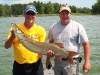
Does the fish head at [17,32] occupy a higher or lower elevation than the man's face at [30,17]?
lower

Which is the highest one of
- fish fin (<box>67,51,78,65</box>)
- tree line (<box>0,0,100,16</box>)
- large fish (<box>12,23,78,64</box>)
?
large fish (<box>12,23,78,64</box>)

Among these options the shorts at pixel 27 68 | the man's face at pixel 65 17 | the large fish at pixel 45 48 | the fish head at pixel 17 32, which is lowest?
the shorts at pixel 27 68

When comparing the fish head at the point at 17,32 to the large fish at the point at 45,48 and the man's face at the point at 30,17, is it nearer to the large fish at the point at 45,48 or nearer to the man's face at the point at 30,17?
the large fish at the point at 45,48

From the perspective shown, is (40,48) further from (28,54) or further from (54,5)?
(54,5)

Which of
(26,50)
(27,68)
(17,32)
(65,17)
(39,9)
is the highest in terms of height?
(65,17)

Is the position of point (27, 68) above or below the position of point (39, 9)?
above

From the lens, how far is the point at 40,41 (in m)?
5.32

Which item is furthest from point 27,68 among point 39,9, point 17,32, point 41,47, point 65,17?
point 39,9

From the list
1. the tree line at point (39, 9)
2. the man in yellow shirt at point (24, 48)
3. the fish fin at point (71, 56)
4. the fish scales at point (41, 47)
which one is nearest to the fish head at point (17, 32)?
the fish scales at point (41, 47)

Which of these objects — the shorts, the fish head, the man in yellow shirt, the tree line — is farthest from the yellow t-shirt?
the tree line

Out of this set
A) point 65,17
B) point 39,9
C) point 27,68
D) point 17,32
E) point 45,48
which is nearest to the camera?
point 17,32

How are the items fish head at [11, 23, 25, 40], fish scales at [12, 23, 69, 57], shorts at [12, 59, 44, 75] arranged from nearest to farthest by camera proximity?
fish head at [11, 23, 25, 40] < fish scales at [12, 23, 69, 57] < shorts at [12, 59, 44, 75]

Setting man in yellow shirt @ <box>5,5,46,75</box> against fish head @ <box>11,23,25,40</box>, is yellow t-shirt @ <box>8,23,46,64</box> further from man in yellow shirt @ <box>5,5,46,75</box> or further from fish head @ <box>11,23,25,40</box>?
fish head @ <box>11,23,25,40</box>

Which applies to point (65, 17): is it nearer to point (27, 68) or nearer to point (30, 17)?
point (30, 17)
